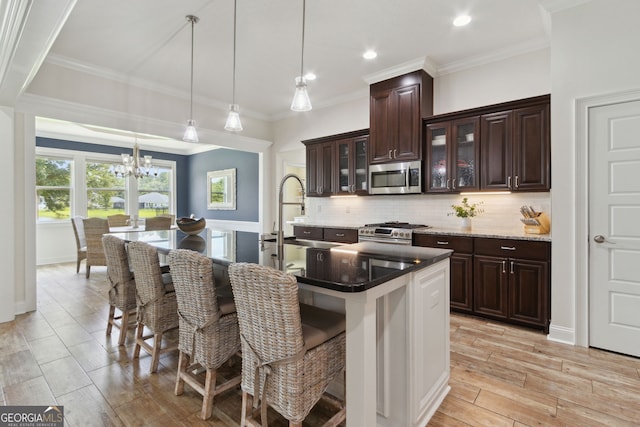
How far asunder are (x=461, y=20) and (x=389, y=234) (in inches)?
92.6

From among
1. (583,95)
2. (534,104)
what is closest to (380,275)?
(583,95)

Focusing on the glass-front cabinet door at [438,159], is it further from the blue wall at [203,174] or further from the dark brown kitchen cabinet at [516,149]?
the blue wall at [203,174]

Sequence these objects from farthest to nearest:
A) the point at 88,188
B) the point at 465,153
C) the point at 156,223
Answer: the point at 88,188 < the point at 156,223 < the point at 465,153

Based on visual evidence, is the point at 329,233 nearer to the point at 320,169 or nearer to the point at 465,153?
the point at 320,169

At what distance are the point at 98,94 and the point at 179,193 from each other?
5.04 meters

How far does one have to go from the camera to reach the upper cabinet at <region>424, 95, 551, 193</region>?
316 centimetres

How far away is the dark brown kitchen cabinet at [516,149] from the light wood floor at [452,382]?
Answer: 1.51 metres

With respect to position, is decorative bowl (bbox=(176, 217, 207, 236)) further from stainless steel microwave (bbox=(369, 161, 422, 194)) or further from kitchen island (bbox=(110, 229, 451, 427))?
stainless steel microwave (bbox=(369, 161, 422, 194))

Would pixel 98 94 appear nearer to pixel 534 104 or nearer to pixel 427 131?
pixel 427 131

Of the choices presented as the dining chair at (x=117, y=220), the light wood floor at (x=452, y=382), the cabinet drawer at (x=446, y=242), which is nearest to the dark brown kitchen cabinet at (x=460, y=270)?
the cabinet drawer at (x=446, y=242)

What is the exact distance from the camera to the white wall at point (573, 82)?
2572mm

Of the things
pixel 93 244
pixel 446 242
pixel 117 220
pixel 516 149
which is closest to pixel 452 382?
pixel 446 242

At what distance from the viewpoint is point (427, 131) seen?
3965 millimetres

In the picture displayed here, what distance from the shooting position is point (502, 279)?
3.19 meters
